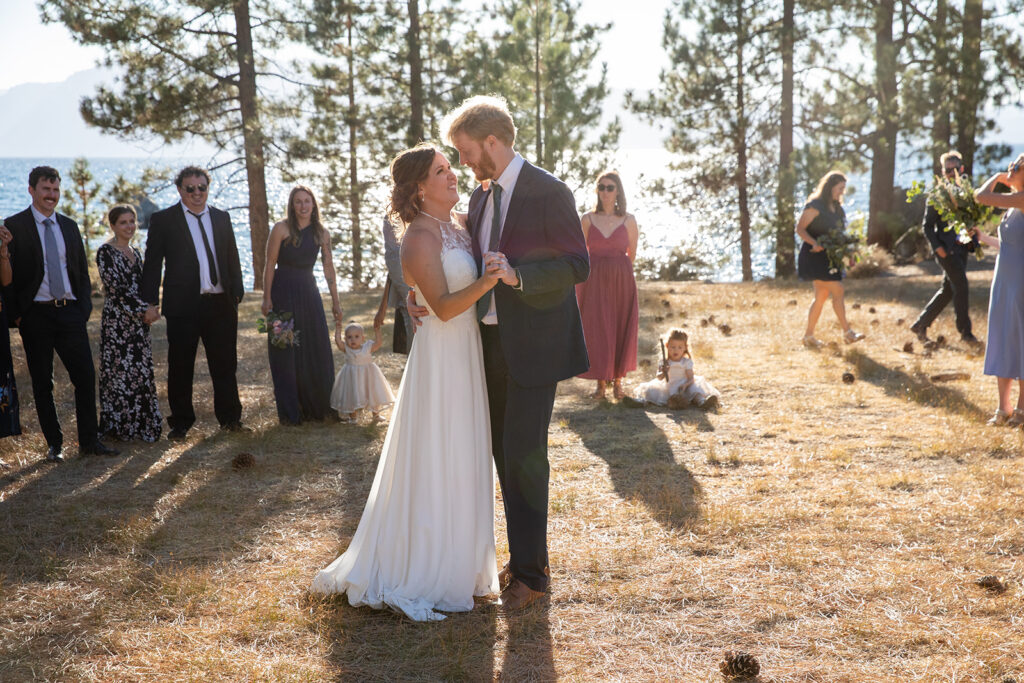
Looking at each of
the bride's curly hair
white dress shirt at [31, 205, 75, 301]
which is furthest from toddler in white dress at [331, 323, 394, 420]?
the bride's curly hair

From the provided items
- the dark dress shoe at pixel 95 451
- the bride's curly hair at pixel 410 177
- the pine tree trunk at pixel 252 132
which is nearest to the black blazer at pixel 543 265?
the bride's curly hair at pixel 410 177

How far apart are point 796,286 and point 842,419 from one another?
10.9 metres

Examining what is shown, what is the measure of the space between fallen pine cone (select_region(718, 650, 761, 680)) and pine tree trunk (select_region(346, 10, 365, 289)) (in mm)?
18806

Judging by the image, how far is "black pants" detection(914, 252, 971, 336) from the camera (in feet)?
33.1

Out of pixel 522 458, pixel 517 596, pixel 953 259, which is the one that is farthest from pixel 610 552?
pixel 953 259

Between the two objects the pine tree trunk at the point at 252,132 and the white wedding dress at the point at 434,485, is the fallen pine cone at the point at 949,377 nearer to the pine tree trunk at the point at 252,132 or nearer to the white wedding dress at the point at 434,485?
the white wedding dress at the point at 434,485

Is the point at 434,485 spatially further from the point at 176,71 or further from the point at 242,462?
the point at 176,71

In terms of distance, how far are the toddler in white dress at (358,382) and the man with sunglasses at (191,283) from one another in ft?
3.10

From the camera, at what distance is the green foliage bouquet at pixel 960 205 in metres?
8.39

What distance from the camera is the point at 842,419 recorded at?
24.8ft

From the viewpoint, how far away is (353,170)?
23625 mm

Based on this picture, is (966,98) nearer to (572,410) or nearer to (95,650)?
(572,410)

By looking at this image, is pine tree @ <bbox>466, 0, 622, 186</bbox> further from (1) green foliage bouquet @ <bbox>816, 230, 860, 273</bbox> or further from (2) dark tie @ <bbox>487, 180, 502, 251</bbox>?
(2) dark tie @ <bbox>487, 180, 502, 251</bbox>

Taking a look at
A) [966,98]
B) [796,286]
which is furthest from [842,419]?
[966,98]
